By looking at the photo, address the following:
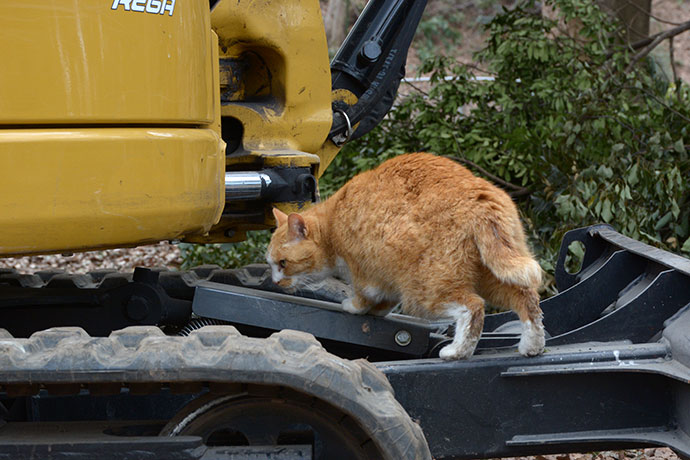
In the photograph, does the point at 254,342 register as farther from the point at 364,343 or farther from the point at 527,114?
the point at 527,114

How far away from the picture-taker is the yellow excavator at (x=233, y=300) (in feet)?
6.64

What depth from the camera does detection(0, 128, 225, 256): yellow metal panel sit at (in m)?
1.98

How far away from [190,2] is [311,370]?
42.4 inches

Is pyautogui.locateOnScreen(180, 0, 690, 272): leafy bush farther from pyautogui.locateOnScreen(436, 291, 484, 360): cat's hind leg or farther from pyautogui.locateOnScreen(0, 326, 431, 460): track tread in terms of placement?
pyautogui.locateOnScreen(0, 326, 431, 460): track tread

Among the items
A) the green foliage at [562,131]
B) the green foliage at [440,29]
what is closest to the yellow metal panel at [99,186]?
the green foliage at [562,131]

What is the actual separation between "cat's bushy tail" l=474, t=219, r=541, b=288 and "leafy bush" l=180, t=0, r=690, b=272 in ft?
9.32

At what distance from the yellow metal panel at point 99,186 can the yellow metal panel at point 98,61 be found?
0.06 m

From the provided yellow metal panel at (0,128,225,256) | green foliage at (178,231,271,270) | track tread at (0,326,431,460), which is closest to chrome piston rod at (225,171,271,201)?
yellow metal panel at (0,128,225,256)

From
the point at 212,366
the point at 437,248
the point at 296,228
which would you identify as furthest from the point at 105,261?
the point at 212,366

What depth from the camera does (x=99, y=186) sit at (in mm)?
2061

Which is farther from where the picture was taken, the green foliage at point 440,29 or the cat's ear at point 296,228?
the green foliage at point 440,29

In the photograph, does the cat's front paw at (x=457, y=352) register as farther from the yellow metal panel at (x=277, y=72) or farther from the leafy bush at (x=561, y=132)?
the leafy bush at (x=561, y=132)

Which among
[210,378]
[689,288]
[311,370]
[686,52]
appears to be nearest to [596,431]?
[689,288]

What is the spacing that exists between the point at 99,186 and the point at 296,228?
1293mm
